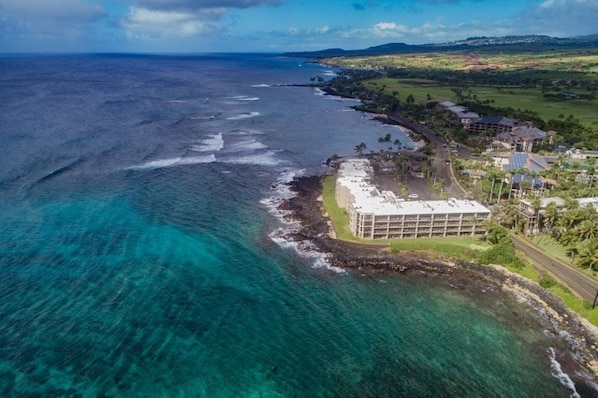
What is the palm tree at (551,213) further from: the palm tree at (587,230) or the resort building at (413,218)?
the resort building at (413,218)

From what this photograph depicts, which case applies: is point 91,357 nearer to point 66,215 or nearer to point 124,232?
point 124,232

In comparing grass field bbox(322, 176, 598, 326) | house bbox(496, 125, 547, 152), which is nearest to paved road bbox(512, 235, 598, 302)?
grass field bbox(322, 176, 598, 326)

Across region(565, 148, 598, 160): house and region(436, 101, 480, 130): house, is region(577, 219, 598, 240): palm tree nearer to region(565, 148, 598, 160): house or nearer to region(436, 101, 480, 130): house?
region(565, 148, 598, 160): house

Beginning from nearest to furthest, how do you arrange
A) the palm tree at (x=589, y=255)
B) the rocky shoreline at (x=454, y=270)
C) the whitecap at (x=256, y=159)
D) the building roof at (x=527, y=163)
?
1. the rocky shoreline at (x=454, y=270)
2. the palm tree at (x=589, y=255)
3. the building roof at (x=527, y=163)
4. the whitecap at (x=256, y=159)

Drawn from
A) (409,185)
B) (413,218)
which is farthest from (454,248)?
(409,185)

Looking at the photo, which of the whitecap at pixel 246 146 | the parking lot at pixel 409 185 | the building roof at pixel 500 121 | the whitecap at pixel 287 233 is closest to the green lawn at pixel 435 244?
the whitecap at pixel 287 233

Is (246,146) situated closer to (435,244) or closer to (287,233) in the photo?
(287,233)
